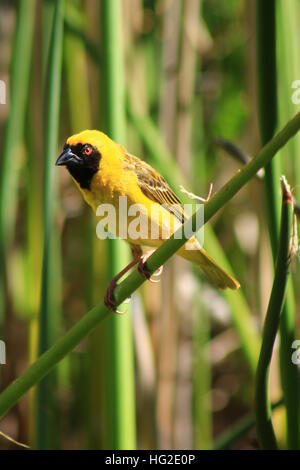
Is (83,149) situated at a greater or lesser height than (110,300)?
greater

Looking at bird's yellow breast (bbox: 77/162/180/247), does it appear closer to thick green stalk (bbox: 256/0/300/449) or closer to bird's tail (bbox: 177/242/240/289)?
bird's tail (bbox: 177/242/240/289)

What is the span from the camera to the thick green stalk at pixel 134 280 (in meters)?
0.80

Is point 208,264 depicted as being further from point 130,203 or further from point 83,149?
point 83,149

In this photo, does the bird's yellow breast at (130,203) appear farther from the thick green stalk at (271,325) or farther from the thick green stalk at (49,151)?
the thick green stalk at (271,325)

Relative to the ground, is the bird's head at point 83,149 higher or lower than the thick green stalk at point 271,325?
higher

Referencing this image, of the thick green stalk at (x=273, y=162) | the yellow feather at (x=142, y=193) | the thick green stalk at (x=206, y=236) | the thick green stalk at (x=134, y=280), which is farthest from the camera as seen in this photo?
the thick green stalk at (x=206, y=236)

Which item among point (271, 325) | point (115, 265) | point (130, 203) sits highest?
point (130, 203)

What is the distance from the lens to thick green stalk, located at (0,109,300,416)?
802 mm

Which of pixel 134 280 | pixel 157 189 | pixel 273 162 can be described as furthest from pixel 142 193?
pixel 134 280

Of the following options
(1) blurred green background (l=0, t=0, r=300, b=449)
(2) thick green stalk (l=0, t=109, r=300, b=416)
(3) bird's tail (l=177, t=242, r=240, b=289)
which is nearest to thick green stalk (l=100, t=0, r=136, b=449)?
(1) blurred green background (l=0, t=0, r=300, b=449)

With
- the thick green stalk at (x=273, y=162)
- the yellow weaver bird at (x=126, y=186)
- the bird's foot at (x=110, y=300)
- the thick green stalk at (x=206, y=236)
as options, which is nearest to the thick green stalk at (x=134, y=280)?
the bird's foot at (x=110, y=300)

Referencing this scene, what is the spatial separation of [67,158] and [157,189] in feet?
0.74

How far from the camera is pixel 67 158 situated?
1.09m
